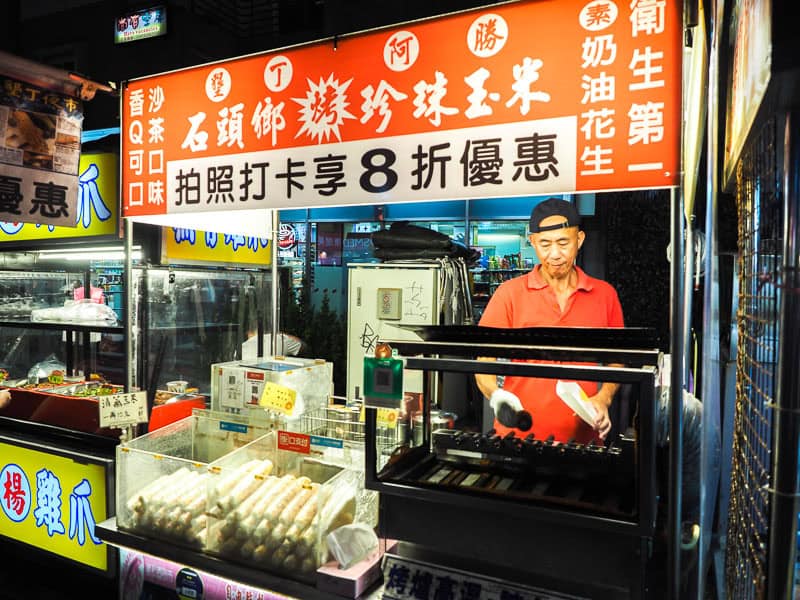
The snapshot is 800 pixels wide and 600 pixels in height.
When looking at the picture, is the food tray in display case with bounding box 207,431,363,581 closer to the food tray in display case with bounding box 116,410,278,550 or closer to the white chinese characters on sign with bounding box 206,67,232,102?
the food tray in display case with bounding box 116,410,278,550

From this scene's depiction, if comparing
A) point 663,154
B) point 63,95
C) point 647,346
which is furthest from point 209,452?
point 663,154

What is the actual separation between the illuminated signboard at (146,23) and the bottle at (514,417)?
485 inches

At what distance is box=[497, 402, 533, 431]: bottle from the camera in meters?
1.84

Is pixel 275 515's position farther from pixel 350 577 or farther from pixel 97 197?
pixel 97 197

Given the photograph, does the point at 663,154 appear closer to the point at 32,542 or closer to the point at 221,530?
the point at 221,530

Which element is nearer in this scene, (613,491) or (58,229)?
Answer: (613,491)

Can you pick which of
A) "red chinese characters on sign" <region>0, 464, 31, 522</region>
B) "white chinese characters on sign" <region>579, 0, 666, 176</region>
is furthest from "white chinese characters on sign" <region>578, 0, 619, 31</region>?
"red chinese characters on sign" <region>0, 464, 31, 522</region>

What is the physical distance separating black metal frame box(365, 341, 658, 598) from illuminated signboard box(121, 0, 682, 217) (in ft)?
2.10

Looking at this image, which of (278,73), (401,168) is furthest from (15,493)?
→ (401,168)

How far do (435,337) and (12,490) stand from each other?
347 cm

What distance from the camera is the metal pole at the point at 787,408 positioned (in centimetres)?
80

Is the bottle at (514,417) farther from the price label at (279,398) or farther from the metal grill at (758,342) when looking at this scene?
the price label at (279,398)

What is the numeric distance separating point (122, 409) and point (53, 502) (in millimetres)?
1108

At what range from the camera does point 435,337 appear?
1.83m
